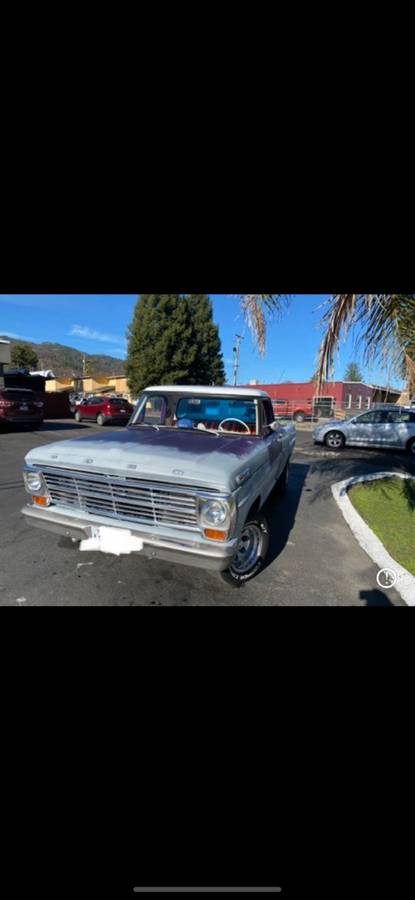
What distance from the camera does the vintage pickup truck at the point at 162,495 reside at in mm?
2377

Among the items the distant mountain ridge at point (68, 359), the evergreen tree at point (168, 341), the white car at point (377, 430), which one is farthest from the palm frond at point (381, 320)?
the distant mountain ridge at point (68, 359)

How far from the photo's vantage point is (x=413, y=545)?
13.0ft

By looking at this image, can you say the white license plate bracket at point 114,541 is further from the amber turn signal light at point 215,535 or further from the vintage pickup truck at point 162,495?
the amber turn signal light at point 215,535

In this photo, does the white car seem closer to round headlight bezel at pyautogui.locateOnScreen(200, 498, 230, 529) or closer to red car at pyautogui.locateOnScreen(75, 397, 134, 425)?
red car at pyautogui.locateOnScreen(75, 397, 134, 425)

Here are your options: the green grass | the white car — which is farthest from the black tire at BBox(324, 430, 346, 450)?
the green grass

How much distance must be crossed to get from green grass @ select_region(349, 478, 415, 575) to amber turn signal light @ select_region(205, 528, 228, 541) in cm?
223

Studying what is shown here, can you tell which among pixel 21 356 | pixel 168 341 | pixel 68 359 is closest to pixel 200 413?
pixel 168 341

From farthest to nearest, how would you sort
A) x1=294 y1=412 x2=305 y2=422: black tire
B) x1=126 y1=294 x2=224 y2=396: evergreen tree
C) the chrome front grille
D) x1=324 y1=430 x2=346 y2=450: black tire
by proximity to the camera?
x1=294 y1=412 x2=305 y2=422: black tire, x1=126 y1=294 x2=224 y2=396: evergreen tree, x1=324 y1=430 x2=346 y2=450: black tire, the chrome front grille

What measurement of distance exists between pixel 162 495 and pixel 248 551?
45.1 inches

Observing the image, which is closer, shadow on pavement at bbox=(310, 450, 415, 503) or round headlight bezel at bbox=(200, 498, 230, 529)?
round headlight bezel at bbox=(200, 498, 230, 529)

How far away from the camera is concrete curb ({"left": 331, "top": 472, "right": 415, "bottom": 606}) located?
3072mm
